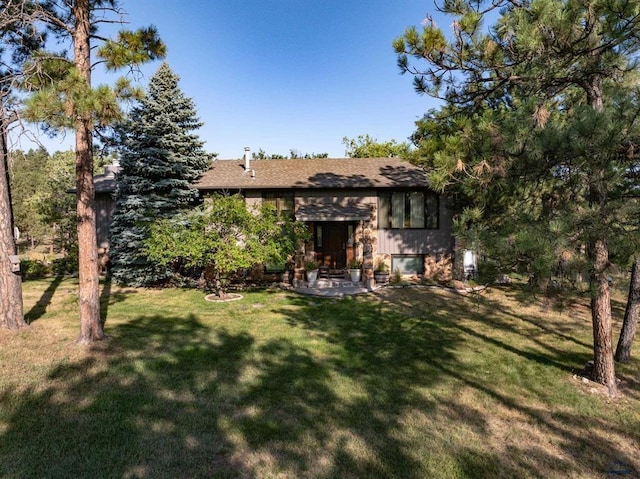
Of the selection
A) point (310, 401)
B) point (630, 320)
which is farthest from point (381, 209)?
point (310, 401)

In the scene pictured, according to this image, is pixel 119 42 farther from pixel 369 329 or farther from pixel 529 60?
pixel 369 329

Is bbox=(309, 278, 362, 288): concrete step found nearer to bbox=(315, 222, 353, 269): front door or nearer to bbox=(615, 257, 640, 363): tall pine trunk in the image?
bbox=(315, 222, 353, 269): front door

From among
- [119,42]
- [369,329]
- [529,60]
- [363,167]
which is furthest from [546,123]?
[363,167]

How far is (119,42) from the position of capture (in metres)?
7.65

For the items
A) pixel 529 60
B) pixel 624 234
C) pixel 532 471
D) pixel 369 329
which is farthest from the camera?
pixel 369 329

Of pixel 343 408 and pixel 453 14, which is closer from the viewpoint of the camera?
pixel 343 408

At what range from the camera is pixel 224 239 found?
44.4ft

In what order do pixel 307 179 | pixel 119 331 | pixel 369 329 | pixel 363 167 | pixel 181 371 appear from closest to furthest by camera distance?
1. pixel 181 371
2. pixel 119 331
3. pixel 369 329
4. pixel 307 179
5. pixel 363 167

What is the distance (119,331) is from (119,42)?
681 centimetres

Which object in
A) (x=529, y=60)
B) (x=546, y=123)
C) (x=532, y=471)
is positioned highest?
(x=529, y=60)

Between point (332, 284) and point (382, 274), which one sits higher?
point (382, 274)

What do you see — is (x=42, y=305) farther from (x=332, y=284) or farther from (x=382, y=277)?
(x=382, y=277)

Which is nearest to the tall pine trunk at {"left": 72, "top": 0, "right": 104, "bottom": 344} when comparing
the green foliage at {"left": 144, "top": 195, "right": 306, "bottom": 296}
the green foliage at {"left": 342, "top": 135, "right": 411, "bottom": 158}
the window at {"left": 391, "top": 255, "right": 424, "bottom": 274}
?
the green foliage at {"left": 144, "top": 195, "right": 306, "bottom": 296}

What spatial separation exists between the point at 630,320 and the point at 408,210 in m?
10.0
